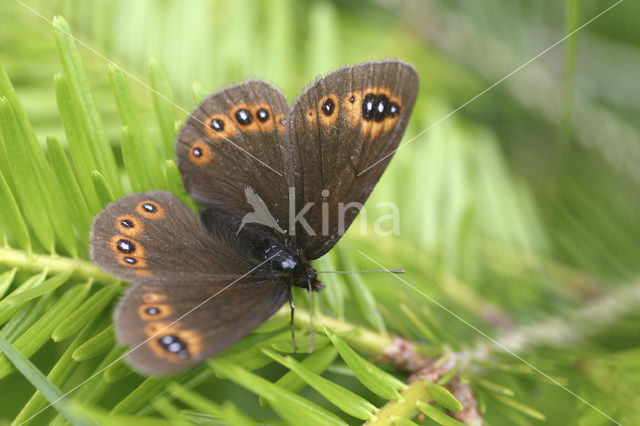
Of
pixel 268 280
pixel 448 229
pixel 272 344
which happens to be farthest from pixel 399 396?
pixel 448 229

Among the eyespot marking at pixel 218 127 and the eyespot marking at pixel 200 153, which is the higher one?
the eyespot marking at pixel 218 127

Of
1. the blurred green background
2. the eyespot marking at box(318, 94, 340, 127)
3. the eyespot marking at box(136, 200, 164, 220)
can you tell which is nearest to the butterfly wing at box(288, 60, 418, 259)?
the eyespot marking at box(318, 94, 340, 127)

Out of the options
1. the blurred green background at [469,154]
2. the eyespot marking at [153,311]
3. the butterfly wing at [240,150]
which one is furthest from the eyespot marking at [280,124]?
the eyespot marking at [153,311]

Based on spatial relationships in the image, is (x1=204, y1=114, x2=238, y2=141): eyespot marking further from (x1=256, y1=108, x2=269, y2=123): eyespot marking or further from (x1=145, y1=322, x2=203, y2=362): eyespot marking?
(x1=145, y1=322, x2=203, y2=362): eyespot marking

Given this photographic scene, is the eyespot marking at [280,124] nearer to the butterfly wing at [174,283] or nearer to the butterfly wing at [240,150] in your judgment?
the butterfly wing at [240,150]

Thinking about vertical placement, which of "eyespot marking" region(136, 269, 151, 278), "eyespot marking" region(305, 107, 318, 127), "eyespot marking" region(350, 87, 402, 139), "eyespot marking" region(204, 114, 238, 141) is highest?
"eyespot marking" region(350, 87, 402, 139)

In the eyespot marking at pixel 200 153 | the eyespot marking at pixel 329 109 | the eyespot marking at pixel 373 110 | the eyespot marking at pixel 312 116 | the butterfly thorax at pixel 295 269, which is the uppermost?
the eyespot marking at pixel 373 110
